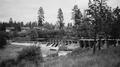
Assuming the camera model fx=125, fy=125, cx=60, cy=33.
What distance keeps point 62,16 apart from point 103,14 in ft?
168

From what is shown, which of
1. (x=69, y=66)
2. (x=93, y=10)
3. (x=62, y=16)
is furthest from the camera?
(x=62, y=16)

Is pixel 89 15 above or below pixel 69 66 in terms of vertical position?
above

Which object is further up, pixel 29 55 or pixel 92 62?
pixel 92 62

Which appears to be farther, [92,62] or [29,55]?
[29,55]

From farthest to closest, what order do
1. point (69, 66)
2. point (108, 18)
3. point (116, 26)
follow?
point (116, 26), point (108, 18), point (69, 66)

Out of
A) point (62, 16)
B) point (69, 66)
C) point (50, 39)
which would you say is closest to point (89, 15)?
point (69, 66)

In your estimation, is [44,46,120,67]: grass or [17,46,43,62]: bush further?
[17,46,43,62]: bush

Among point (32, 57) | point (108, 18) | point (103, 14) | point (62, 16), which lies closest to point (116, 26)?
point (108, 18)

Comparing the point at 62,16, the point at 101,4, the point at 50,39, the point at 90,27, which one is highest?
the point at 62,16

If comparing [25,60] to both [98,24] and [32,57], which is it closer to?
[32,57]

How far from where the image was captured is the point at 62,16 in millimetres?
70438

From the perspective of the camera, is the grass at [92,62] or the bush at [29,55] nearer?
the grass at [92,62]

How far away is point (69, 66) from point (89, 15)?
12.9 m

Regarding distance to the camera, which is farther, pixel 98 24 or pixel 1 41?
pixel 1 41
